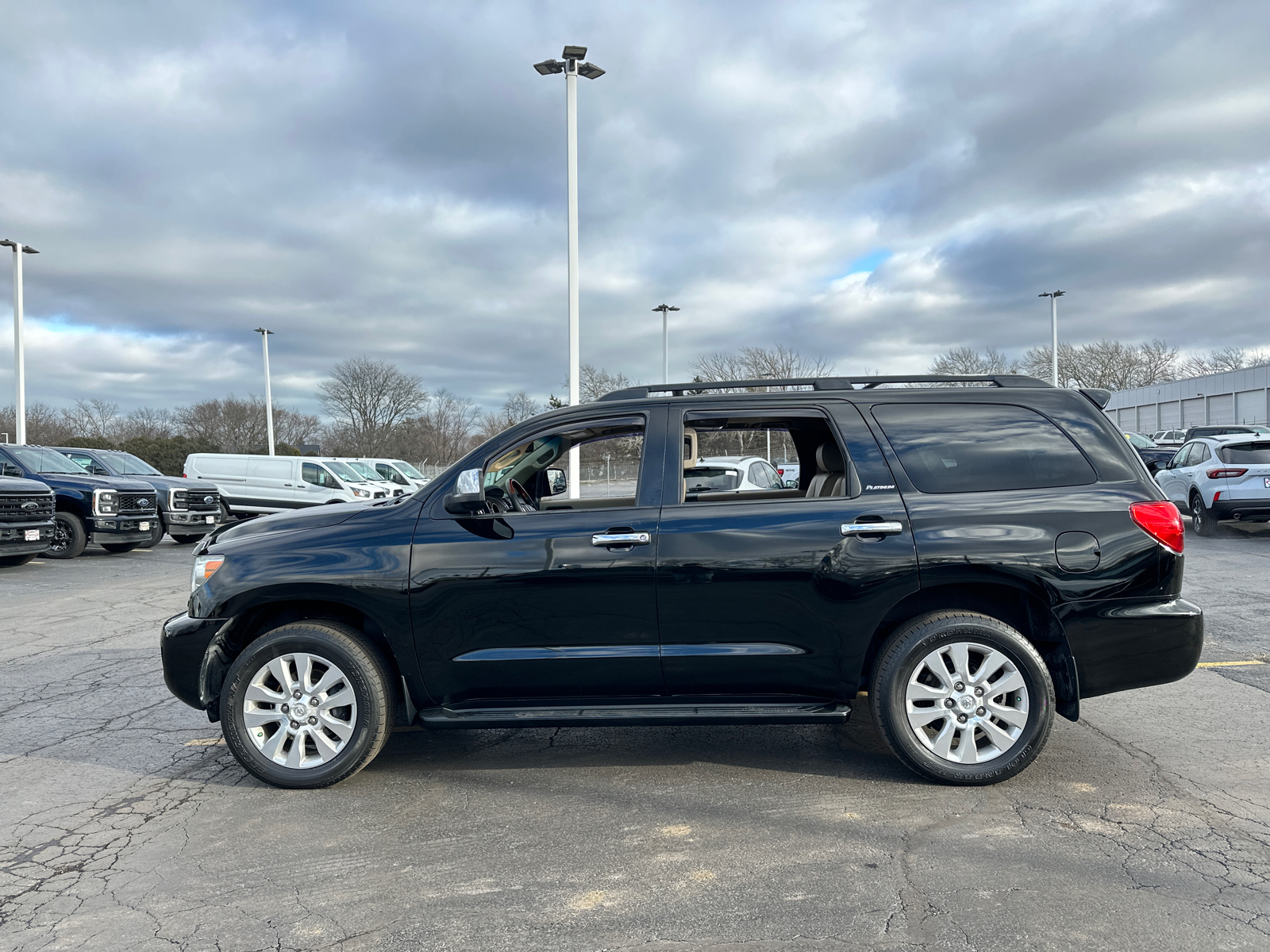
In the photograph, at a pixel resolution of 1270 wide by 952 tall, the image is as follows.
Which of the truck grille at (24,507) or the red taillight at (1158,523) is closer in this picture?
the red taillight at (1158,523)

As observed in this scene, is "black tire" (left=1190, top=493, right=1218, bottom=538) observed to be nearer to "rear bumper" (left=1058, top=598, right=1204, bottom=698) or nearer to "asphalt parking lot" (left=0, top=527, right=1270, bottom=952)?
"asphalt parking lot" (left=0, top=527, right=1270, bottom=952)

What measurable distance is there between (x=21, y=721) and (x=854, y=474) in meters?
5.17

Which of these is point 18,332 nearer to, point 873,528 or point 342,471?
point 342,471

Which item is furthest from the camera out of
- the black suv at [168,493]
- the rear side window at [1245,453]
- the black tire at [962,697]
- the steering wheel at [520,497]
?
the black suv at [168,493]

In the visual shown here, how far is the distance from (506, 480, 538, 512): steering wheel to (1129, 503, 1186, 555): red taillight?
2.87 metres

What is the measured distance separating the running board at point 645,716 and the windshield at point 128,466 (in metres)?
15.8

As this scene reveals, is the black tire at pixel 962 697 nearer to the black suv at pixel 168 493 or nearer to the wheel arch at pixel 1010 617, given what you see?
the wheel arch at pixel 1010 617

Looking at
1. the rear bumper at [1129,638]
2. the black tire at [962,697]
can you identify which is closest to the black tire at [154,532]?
the black tire at [962,697]

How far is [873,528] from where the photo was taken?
416 centimetres

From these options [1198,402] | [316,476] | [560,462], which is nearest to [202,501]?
[316,476]

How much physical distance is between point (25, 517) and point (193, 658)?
456 inches

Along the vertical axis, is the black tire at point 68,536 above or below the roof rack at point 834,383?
below

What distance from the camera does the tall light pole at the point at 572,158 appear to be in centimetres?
1881

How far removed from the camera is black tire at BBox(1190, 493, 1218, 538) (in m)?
15.2
